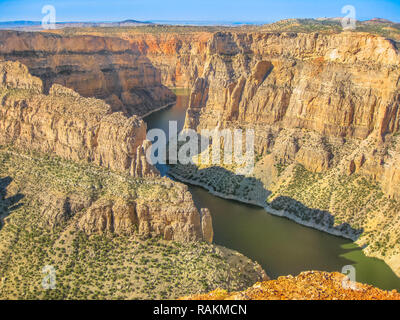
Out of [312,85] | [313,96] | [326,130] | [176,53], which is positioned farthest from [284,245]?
Answer: [176,53]

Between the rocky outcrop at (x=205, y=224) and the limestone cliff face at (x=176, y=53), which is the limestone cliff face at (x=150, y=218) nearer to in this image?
the rocky outcrop at (x=205, y=224)

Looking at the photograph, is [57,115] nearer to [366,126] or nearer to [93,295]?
[93,295]

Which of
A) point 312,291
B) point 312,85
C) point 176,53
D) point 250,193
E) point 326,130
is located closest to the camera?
point 312,291

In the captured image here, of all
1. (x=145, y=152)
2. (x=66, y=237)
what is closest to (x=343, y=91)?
(x=145, y=152)

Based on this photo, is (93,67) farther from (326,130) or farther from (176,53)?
(176,53)

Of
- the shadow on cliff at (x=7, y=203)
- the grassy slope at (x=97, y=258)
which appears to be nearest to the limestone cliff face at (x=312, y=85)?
the grassy slope at (x=97, y=258)
